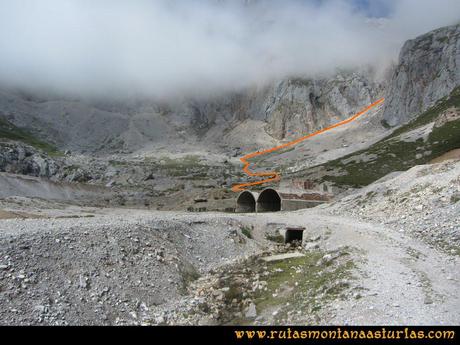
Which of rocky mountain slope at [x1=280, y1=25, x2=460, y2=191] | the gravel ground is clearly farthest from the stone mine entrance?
rocky mountain slope at [x1=280, y1=25, x2=460, y2=191]

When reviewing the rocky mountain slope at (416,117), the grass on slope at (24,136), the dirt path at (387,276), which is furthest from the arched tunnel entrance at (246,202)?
the grass on slope at (24,136)

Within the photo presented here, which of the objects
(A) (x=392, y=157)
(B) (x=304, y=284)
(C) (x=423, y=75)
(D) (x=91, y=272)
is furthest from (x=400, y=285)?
(C) (x=423, y=75)

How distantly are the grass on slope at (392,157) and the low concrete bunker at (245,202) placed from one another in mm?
25895

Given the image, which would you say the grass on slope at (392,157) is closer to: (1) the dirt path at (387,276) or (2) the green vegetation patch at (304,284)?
(1) the dirt path at (387,276)

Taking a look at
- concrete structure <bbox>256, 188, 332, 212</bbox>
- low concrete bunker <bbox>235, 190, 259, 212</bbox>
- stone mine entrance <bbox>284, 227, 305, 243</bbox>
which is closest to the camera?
stone mine entrance <bbox>284, 227, 305, 243</bbox>

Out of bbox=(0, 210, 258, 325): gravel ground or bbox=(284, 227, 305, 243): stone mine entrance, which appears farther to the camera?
bbox=(284, 227, 305, 243): stone mine entrance

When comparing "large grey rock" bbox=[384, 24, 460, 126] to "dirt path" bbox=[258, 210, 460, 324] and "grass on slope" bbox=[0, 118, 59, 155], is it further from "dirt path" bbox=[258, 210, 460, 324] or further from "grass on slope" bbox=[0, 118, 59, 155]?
"grass on slope" bbox=[0, 118, 59, 155]

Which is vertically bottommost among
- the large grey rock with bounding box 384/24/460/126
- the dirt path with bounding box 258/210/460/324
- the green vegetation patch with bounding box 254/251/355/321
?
the green vegetation patch with bounding box 254/251/355/321

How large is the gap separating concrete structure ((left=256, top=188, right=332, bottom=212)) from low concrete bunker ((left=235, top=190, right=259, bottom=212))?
8.01 ft

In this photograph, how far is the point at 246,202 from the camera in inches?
2293

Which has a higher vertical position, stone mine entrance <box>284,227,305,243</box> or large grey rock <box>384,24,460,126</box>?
large grey rock <box>384,24,460,126</box>

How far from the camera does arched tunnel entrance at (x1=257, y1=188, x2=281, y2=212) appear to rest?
5447 centimetres

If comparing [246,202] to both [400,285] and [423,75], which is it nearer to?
[400,285]

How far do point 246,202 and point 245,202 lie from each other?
17 cm
